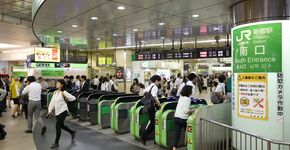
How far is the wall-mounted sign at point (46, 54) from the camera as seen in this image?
14.4 meters

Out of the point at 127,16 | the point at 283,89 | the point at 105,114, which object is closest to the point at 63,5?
the point at 127,16

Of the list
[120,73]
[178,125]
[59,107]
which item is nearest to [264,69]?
[178,125]

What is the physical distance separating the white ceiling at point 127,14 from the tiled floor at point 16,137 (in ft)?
11.4

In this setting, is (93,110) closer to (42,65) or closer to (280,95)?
(280,95)

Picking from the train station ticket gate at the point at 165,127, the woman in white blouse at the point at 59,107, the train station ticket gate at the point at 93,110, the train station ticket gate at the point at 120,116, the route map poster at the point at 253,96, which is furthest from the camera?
the train station ticket gate at the point at 93,110

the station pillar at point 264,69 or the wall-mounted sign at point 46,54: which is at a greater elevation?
the wall-mounted sign at point 46,54

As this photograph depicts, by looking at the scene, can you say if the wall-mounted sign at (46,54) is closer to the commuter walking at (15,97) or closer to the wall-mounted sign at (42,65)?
the wall-mounted sign at (42,65)

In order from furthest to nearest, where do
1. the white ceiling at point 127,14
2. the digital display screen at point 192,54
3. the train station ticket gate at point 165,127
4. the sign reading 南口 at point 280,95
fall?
the digital display screen at point 192,54 < the white ceiling at point 127,14 < the train station ticket gate at point 165,127 < the sign reading 南口 at point 280,95

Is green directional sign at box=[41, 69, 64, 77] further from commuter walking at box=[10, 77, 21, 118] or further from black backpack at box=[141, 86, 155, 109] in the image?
black backpack at box=[141, 86, 155, 109]

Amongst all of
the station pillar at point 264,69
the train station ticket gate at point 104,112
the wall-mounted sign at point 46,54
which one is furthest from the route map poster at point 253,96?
the wall-mounted sign at point 46,54

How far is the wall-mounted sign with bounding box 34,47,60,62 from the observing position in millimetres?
14383

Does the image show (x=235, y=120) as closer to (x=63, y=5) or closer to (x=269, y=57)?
(x=269, y=57)

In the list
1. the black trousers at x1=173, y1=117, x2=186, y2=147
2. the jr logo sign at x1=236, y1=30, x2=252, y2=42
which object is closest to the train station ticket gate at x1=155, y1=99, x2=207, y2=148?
the black trousers at x1=173, y1=117, x2=186, y2=147

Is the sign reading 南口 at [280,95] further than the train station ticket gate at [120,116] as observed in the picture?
No
